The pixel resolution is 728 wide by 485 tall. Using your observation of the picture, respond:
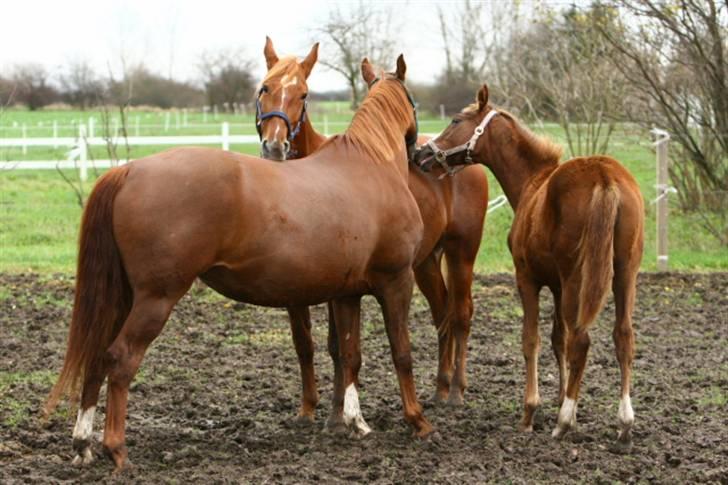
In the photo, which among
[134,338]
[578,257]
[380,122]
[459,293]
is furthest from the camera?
[459,293]

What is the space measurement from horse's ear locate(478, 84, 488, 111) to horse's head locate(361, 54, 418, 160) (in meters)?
0.46

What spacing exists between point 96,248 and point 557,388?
3.45 metres

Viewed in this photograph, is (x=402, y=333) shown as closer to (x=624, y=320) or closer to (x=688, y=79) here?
(x=624, y=320)

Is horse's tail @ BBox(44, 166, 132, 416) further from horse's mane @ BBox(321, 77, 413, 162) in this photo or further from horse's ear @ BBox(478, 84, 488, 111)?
horse's ear @ BBox(478, 84, 488, 111)

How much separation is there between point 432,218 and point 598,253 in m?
1.54

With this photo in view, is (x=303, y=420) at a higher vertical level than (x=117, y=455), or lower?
lower


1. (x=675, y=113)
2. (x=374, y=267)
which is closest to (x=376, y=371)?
(x=374, y=267)

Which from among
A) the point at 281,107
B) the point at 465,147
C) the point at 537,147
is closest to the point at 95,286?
the point at 281,107

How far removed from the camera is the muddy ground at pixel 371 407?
15.6 feet

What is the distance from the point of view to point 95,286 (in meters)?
4.62

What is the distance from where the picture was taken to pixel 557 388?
6.70 meters

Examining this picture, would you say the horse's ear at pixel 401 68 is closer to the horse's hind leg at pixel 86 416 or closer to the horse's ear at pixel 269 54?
the horse's ear at pixel 269 54

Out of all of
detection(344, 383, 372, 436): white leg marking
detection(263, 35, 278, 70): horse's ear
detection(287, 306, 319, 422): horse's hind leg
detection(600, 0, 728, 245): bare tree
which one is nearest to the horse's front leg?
detection(344, 383, 372, 436): white leg marking

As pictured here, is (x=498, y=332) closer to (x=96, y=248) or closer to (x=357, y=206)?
(x=357, y=206)
